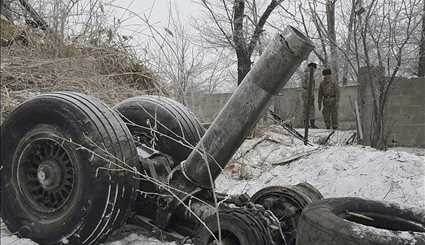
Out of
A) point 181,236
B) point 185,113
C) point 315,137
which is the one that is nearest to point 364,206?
point 181,236

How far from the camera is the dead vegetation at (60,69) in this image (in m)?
5.13

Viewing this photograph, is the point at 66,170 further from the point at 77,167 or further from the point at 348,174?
the point at 348,174

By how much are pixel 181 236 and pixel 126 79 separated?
4.26m

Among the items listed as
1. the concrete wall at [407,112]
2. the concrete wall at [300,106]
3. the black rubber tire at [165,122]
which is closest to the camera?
the black rubber tire at [165,122]

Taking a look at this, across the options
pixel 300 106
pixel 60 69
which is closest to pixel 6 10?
pixel 60 69

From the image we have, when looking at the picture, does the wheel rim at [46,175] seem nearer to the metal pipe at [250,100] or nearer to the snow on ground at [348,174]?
the metal pipe at [250,100]

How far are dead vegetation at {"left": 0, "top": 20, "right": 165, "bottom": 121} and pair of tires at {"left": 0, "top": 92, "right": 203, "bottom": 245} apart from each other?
1.65m

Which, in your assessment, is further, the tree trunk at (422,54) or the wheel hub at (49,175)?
the tree trunk at (422,54)

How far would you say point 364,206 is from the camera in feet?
7.95

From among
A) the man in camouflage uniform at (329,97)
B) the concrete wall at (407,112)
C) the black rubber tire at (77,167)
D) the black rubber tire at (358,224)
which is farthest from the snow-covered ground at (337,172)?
the man in camouflage uniform at (329,97)

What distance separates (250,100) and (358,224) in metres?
1.18

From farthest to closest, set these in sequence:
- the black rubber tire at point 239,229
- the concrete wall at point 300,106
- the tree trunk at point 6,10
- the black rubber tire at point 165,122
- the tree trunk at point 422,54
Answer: the concrete wall at point 300,106 → the tree trunk at point 422,54 → the tree trunk at point 6,10 → the black rubber tire at point 165,122 → the black rubber tire at point 239,229

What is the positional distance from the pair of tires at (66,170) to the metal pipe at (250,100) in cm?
27

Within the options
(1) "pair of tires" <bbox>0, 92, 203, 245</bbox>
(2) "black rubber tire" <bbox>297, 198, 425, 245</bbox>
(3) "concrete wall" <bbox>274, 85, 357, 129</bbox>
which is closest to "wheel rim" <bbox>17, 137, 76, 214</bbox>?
(1) "pair of tires" <bbox>0, 92, 203, 245</bbox>
